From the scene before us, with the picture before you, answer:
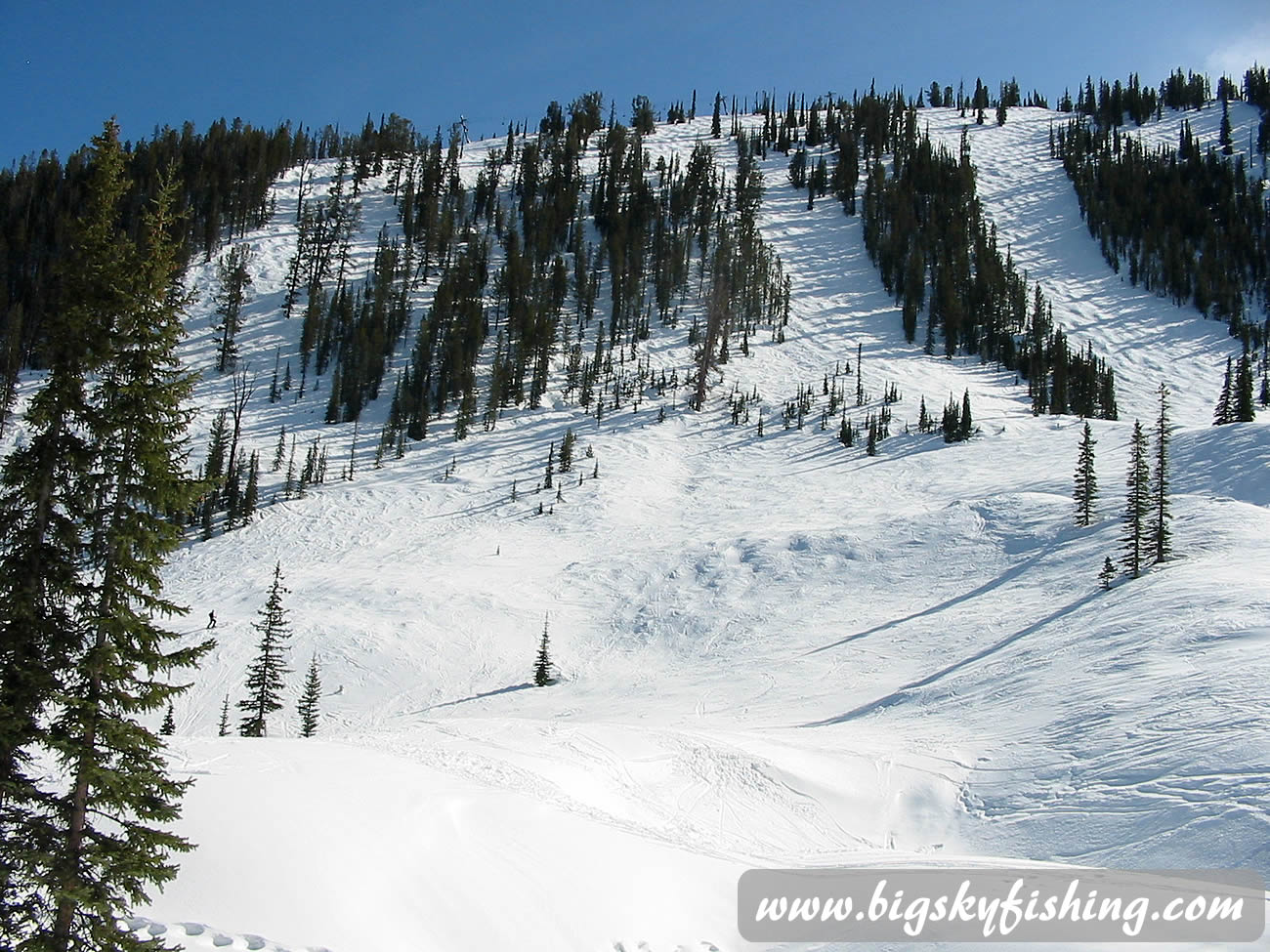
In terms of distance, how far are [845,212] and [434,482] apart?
268 feet

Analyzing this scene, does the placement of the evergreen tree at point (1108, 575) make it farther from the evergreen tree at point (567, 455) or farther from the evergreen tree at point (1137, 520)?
the evergreen tree at point (567, 455)

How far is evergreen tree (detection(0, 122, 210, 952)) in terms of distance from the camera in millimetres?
7758

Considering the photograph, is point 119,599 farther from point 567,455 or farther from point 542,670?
point 567,455

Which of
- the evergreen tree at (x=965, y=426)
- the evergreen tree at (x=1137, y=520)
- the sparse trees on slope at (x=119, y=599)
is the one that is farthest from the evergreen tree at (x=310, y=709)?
the evergreen tree at (x=965, y=426)

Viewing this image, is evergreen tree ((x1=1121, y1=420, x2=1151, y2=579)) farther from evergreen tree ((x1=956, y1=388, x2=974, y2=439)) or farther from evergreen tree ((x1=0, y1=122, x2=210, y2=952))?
evergreen tree ((x1=0, y1=122, x2=210, y2=952))

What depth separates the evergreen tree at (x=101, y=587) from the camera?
776cm

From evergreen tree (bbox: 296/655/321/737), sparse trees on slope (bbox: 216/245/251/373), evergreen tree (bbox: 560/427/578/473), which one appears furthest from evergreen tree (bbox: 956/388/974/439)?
sparse trees on slope (bbox: 216/245/251/373)

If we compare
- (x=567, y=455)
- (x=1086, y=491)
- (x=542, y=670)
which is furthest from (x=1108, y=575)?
(x=567, y=455)

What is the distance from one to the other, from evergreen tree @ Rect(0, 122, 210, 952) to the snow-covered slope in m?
1.36

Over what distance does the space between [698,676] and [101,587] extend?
874 inches

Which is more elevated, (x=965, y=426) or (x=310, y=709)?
(x=965, y=426)

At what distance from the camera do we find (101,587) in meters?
8.36

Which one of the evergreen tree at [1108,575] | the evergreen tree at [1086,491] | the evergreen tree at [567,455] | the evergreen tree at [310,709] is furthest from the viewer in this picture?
the evergreen tree at [567,455]

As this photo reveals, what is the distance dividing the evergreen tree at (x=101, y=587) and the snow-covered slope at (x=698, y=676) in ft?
4.45
